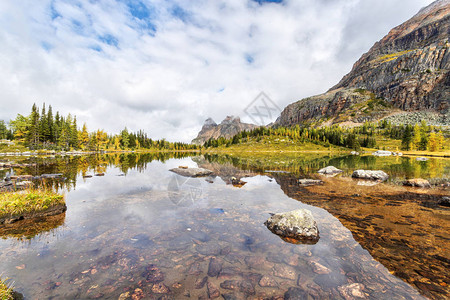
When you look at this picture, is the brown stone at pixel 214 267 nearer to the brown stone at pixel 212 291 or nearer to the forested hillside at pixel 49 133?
the brown stone at pixel 212 291

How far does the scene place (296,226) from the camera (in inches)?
402

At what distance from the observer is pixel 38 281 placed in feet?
21.4

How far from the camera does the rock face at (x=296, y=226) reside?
32.5 feet

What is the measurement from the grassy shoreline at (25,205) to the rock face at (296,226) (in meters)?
14.9

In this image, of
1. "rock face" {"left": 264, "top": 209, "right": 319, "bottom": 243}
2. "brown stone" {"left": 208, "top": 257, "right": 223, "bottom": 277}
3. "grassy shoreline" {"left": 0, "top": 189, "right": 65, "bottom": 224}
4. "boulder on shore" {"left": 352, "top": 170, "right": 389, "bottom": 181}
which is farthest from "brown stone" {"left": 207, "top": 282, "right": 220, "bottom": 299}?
"boulder on shore" {"left": 352, "top": 170, "right": 389, "bottom": 181}

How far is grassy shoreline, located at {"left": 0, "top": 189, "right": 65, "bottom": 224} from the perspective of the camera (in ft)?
38.0

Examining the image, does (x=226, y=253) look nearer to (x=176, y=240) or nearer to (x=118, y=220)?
(x=176, y=240)

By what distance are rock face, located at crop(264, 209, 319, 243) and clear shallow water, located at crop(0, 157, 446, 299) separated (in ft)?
1.68

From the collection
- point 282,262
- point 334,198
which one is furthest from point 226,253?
point 334,198

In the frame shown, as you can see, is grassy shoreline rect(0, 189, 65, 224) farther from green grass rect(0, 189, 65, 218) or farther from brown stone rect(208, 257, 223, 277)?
brown stone rect(208, 257, 223, 277)

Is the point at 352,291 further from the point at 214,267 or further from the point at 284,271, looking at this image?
the point at 214,267

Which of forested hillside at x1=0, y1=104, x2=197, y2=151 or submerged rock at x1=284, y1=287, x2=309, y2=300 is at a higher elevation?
forested hillside at x1=0, y1=104, x2=197, y2=151

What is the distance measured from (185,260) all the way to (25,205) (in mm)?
12308

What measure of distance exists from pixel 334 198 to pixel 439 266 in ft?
33.3
